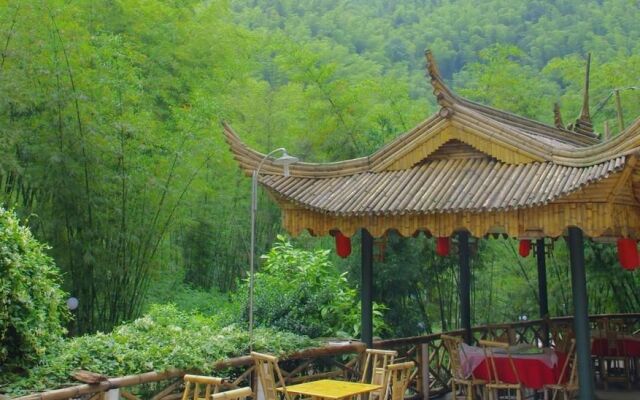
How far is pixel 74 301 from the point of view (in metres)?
5.73

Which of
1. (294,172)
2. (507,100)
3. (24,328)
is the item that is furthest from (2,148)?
(507,100)

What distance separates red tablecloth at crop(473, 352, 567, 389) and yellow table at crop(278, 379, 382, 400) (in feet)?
4.84

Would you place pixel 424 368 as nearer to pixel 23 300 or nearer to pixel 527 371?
pixel 527 371

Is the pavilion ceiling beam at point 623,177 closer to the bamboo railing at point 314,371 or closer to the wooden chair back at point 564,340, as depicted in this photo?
the wooden chair back at point 564,340

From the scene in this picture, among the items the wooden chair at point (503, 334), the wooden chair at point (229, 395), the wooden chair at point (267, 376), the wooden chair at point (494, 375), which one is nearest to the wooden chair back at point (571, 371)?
the wooden chair at point (494, 375)

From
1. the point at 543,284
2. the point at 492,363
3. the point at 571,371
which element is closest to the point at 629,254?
the point at 571,371

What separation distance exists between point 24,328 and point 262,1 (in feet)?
56.0

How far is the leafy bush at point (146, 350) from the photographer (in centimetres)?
354

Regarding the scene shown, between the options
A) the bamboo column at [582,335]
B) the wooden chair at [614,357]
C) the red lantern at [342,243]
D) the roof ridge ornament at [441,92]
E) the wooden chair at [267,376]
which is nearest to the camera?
the wooden chair at [267,376]

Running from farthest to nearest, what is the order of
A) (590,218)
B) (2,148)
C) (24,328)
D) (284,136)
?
(284,136) → (2,148) → (590,218) → (24,328)

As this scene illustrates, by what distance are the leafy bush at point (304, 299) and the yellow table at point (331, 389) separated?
120cm

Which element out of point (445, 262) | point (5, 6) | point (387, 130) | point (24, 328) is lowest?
point (24, 328)

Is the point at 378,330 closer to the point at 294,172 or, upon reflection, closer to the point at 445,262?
the point at 445,262

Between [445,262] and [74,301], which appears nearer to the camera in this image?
[74,301]
